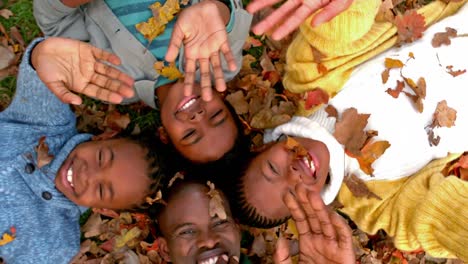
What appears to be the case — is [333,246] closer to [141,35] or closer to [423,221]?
[423,221]

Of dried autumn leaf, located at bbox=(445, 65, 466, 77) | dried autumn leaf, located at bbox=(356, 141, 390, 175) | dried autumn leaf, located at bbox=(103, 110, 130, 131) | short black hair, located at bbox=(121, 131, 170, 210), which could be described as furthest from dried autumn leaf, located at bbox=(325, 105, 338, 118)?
dried autumn leaf, located at bbox=(103, 110, 130, 131)

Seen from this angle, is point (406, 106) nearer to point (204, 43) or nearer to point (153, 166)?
point (204, 43)

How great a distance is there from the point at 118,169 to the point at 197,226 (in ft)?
1.76

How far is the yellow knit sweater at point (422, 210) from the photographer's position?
262cm

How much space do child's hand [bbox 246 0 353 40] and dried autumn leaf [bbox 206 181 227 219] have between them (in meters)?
0.94

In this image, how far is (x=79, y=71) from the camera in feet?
8.34

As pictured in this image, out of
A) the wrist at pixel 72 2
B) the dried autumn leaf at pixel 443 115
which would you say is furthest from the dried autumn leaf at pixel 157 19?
the dried autumn leaf at pixel 443 115

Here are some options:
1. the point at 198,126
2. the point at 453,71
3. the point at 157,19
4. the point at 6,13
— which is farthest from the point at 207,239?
the point at 6,13

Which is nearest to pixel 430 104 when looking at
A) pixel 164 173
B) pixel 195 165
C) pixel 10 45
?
pixel 195 165

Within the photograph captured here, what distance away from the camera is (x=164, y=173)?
2834mm

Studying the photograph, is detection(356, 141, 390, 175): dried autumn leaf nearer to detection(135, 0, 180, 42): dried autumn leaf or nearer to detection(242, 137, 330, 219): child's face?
detection(242, 137, 330, 219): child's face

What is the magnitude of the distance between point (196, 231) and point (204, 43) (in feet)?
3.36

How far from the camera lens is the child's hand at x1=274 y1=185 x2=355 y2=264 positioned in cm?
224

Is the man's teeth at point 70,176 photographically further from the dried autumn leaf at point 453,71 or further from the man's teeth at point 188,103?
the dried autumn leaf at point 453,71
